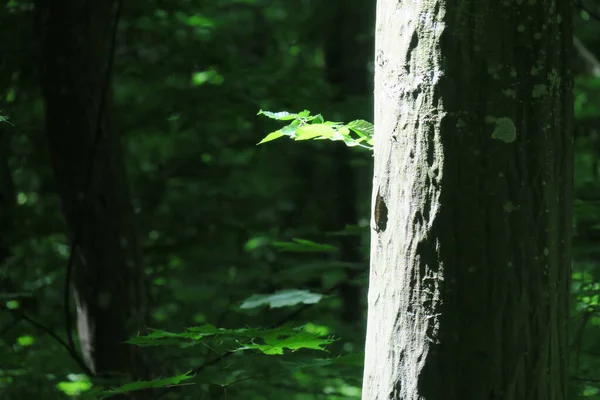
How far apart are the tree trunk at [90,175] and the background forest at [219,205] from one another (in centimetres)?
10

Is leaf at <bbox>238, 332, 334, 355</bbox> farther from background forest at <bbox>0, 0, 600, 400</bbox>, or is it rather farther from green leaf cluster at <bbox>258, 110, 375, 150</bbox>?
green leaf cluster at <bbox>258, 110, 375, 150</bbox>

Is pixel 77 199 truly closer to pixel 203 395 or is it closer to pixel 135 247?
pixel 135 247

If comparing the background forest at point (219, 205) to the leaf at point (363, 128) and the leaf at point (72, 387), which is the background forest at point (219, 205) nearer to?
the leaf at point (72, 387)

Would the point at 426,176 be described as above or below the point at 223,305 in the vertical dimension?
above

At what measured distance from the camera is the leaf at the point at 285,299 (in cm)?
292

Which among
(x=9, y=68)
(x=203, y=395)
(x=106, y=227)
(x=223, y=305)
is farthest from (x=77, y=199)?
(x=223, y=305)

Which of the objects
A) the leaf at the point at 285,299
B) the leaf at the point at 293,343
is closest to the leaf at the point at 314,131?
the leaf at the point at 293,343

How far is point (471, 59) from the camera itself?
1.54 metres

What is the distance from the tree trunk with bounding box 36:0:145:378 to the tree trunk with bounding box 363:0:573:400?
241cm

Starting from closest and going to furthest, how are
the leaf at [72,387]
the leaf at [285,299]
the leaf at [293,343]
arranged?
the leaf at [293,343] → the leaf at [285,299] → the leaf at [72,387]

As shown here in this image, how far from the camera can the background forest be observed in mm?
3152

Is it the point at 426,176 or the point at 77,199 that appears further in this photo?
the point at 77,199

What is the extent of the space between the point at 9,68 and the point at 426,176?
120 inches

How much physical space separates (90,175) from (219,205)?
5.80ft
